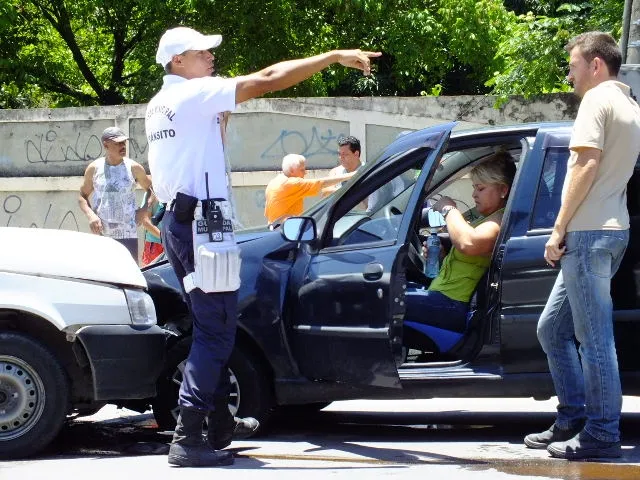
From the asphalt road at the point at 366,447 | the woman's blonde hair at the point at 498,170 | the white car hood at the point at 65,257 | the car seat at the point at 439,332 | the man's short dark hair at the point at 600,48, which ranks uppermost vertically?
the man's short dark hair at the point at 600,48

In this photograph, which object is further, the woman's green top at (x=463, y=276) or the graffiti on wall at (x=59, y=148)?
the graffiti on wall at (x=59, y=148)

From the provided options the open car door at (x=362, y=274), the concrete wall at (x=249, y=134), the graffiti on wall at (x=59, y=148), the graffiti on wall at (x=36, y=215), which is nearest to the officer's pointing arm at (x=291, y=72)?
the open car door at (x=362, y=274)

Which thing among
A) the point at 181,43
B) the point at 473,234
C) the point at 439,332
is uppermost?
the point at 181,43

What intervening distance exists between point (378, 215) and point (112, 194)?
13.5ft

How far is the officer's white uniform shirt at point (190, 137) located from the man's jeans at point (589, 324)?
1634 mm

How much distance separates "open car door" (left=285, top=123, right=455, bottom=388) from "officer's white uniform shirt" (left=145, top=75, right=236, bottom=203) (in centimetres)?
78

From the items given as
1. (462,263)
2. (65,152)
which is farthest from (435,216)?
(65,152)

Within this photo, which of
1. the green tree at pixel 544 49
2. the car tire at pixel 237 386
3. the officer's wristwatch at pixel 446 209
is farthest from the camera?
the green tree at pixel 544 49

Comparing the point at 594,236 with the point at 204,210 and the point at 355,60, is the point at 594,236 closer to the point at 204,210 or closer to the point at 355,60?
the point at 355,60

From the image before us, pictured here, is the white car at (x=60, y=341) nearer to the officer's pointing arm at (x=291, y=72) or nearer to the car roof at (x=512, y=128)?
the officer's pointing arm at (x=291, y=72)

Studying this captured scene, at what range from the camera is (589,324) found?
5.43m

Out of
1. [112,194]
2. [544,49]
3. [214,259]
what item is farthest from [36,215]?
[214,259]

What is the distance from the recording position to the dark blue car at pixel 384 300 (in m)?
5.80

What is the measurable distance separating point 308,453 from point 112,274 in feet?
4.30
